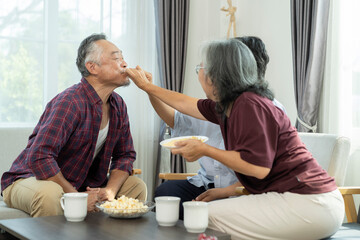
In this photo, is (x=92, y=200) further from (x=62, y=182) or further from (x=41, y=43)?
(x=41, y=43)

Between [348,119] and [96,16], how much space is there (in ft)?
7.28

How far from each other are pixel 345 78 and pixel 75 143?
196 cm

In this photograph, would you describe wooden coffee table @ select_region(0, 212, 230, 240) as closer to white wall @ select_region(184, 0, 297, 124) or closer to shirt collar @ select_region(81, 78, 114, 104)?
shirt collar @ select_region(81, 78, 114, 104)

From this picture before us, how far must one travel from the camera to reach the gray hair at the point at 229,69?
2000 mm

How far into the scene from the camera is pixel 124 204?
2.14 meters

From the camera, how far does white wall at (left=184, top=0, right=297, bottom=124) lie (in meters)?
4.11

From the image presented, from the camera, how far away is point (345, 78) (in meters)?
3.53

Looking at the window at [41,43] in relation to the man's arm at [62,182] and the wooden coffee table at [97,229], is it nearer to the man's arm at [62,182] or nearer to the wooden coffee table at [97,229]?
the man's arm at [62,182]

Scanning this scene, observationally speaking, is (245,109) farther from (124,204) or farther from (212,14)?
(212,14)

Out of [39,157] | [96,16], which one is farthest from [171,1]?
[39,157]

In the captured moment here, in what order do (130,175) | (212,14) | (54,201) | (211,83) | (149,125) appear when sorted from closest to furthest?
(211,83)
(54,201)
(130,175)
(149,125)
(212,14)

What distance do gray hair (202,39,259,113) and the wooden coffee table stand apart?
56 centimetres

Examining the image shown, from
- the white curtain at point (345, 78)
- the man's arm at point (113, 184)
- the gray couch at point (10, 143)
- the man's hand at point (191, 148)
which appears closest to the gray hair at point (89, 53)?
the man's arm at point (113, 184)

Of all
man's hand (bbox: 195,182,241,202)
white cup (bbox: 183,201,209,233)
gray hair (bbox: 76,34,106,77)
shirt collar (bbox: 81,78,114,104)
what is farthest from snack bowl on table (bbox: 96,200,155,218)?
gray hair (bbox: 76,34,106,77)
